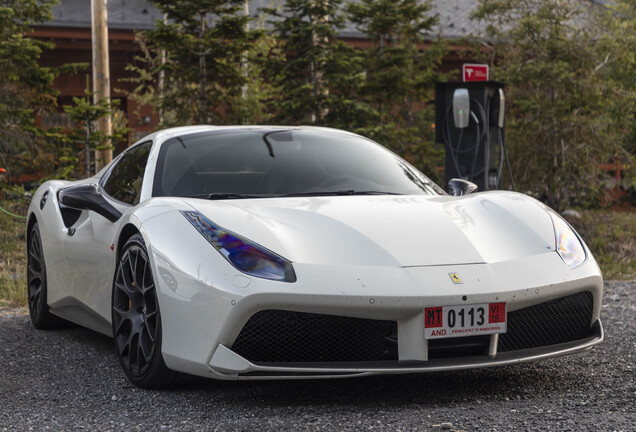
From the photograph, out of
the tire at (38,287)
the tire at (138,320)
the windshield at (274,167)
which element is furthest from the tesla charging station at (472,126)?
the tire at (138,320)

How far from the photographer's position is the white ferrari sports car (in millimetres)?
3402

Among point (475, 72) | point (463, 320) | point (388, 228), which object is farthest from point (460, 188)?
point (475, 72)

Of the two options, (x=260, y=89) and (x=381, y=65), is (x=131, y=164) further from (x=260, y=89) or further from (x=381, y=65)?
(x=260, y=89)

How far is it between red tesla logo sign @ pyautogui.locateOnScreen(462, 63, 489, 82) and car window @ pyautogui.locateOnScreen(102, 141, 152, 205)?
18.7 ft

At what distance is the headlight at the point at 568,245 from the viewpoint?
3.85 metres

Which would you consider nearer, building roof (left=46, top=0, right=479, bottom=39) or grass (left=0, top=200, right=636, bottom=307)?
grass (left=0, top=200, right=636, bottom=307)

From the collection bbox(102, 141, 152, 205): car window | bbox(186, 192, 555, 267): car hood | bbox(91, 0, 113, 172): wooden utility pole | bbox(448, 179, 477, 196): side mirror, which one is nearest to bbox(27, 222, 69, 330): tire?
bbox(102, 141, 152, 205): car window

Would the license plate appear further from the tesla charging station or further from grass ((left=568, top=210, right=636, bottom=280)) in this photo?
the tesla charging station

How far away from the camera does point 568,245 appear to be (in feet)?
13.0

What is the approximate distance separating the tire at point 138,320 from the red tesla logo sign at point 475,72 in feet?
22.0

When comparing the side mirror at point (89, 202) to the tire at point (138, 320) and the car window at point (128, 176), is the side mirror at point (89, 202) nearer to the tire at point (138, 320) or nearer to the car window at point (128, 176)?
the car window at point (128, 176)

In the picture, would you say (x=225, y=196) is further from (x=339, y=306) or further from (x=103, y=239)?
(x=339, y=306)

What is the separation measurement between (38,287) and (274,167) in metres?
2.10

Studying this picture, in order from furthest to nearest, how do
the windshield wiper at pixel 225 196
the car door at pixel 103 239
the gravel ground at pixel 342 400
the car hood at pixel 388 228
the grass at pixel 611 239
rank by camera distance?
the grass at pixel 611 239 < the car door at pixel 103 239 < the windshield wiper at pixel 225 196 < the car hood at pixel 388 228 < the gravel ground at pixel 342 400
